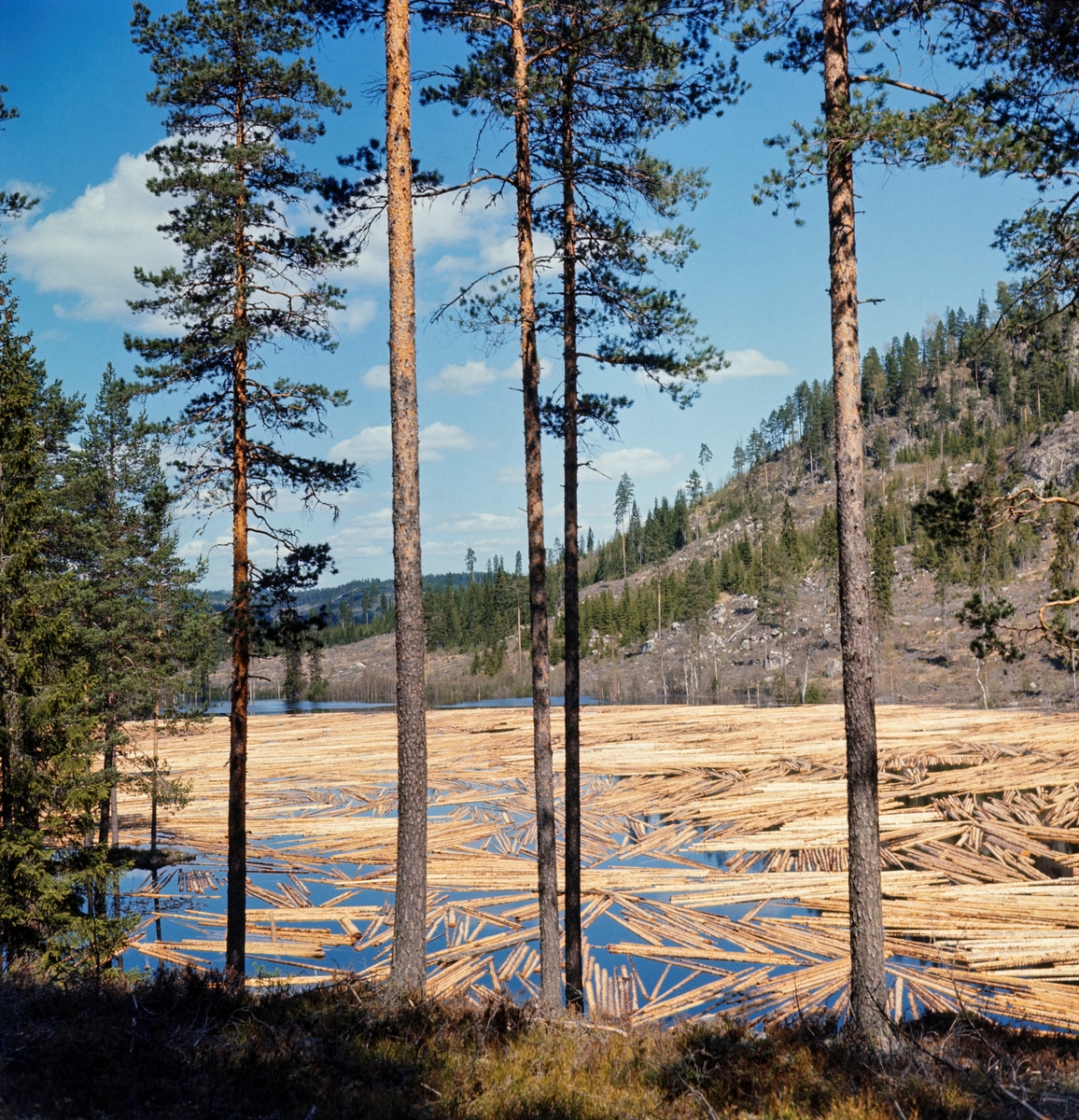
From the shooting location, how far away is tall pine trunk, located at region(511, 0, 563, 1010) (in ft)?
34.3

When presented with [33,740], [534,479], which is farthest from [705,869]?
[33,740]

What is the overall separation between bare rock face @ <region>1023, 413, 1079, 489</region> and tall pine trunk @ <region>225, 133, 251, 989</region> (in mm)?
111143

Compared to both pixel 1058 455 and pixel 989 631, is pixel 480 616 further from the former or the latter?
pixel 989 631

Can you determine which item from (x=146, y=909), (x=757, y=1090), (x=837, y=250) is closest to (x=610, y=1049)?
(x=757, y=1090)

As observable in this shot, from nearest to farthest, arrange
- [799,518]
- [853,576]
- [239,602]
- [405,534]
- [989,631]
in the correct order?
[853,576] < [405,534] < [989,631] < [239,602] < [799,518]

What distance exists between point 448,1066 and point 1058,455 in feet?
402

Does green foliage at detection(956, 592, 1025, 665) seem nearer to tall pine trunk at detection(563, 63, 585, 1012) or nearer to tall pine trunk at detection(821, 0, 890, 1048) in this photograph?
tall pine trunk at detection(821, 0, 890, 1048)

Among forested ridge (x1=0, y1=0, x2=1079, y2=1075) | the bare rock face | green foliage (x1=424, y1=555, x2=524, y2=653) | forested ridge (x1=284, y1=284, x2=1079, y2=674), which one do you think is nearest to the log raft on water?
forested ridge (x1=0, y1=0, x2=1079, y2=1075)

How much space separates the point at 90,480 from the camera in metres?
20.2

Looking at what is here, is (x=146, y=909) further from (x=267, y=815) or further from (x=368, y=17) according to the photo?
Answer: (x=368, y=17)

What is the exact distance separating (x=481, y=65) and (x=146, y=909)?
1756 cm

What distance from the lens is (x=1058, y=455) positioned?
106 metres

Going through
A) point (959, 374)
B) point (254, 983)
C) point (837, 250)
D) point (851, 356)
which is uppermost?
point (959, 374)

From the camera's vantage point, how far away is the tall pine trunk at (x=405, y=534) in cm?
860
